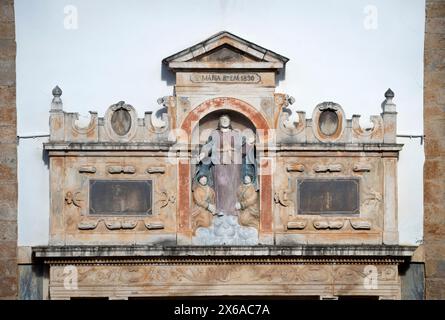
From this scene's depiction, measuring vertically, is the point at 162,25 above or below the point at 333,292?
above

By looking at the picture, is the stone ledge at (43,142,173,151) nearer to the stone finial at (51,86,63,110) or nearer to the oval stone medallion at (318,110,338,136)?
the stone finial at (51,86,63,110)

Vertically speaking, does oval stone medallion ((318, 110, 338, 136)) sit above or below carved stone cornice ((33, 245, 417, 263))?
above

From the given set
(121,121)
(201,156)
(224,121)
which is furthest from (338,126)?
(121,121)

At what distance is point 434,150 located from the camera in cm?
3041

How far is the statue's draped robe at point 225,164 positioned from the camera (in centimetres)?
3006

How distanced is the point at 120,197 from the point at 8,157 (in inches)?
63.6

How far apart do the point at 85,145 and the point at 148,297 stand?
2205 millimetres

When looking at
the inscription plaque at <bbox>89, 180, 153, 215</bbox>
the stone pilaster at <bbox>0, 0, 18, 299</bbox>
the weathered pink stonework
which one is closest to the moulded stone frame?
the weathered pink stonework

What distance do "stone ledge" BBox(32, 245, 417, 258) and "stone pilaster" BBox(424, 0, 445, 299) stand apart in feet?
1.72

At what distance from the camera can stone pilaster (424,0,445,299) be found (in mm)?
30344

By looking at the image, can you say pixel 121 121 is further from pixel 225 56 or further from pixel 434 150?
pixel 434 150

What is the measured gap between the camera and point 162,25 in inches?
1192

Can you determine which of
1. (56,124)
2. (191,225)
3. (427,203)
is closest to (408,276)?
(427,203)
